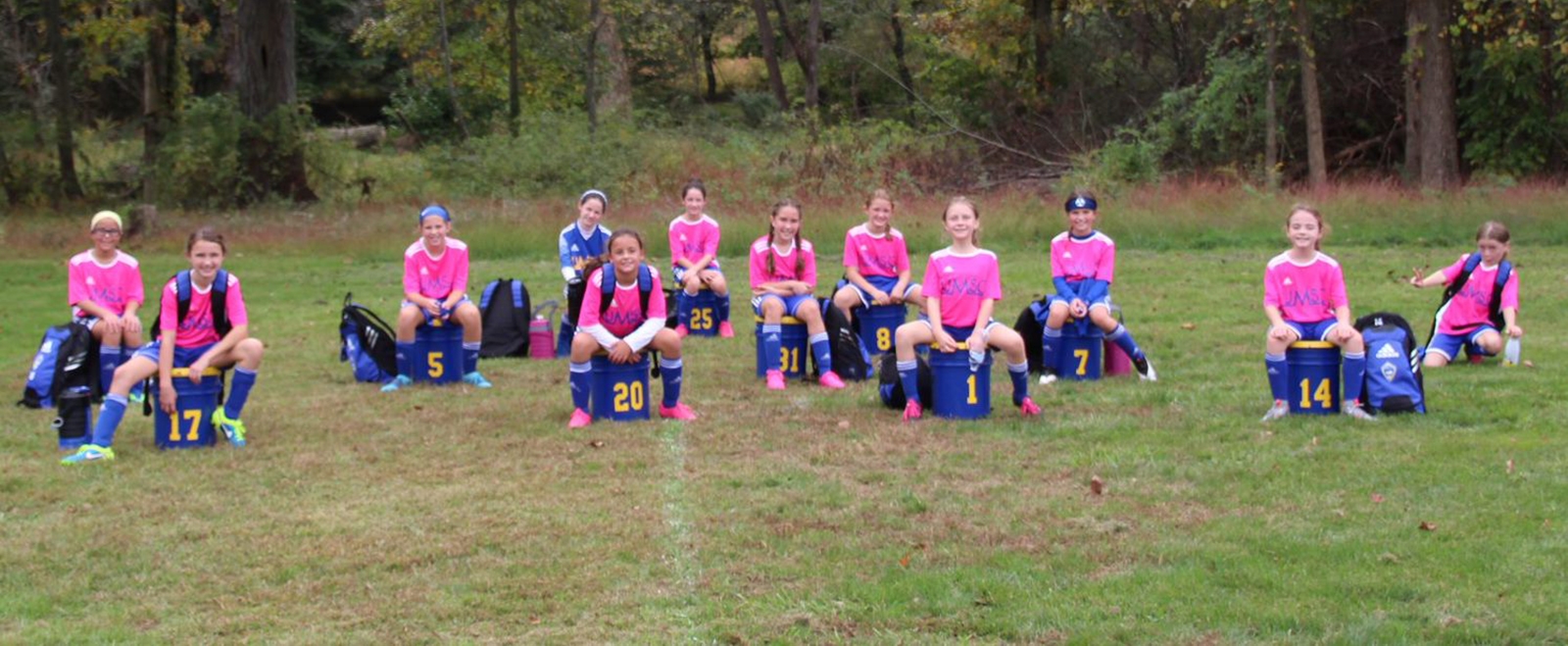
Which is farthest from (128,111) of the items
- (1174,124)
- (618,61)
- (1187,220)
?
(1187,220)

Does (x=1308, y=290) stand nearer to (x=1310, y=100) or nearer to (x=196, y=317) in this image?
(x=196, y=317)

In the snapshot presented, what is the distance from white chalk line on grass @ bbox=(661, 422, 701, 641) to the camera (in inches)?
233

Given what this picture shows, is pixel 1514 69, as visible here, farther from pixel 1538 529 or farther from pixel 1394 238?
pixel 1538 529

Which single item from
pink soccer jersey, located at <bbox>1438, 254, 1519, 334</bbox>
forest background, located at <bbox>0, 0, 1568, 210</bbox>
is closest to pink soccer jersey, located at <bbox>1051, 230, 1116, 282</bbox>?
pink soccer jersey, located at <bbox>1438, 254, 1519, 334</bbox>

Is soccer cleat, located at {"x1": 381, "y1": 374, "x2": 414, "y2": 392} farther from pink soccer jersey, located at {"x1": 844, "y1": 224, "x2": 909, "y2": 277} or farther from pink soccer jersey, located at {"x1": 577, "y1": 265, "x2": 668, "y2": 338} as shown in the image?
pink soccer jersey, located at {"x1": 844, "y1": 224, "x2": 909, "y2": 277}

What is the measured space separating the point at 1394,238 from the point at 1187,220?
284 cm

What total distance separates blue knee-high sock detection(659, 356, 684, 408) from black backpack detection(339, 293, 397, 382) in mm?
3015

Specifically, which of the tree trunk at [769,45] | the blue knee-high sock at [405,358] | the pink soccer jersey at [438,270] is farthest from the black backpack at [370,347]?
the tree trunk at [769,45]

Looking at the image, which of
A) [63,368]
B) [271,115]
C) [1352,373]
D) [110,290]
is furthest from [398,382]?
[271,115]

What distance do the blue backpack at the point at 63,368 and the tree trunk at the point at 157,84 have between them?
18.1 m

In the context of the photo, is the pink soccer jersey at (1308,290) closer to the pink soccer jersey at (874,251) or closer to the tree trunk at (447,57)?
the pink soccer jersey at (874,251)

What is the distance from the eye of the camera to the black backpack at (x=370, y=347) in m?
12.0

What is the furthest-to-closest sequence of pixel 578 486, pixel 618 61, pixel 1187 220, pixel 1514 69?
1. pixel 618 61
2. pixel 1514 69
3. pixel 1187 220
4. pixel 578 486

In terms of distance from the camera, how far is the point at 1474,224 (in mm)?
21188
